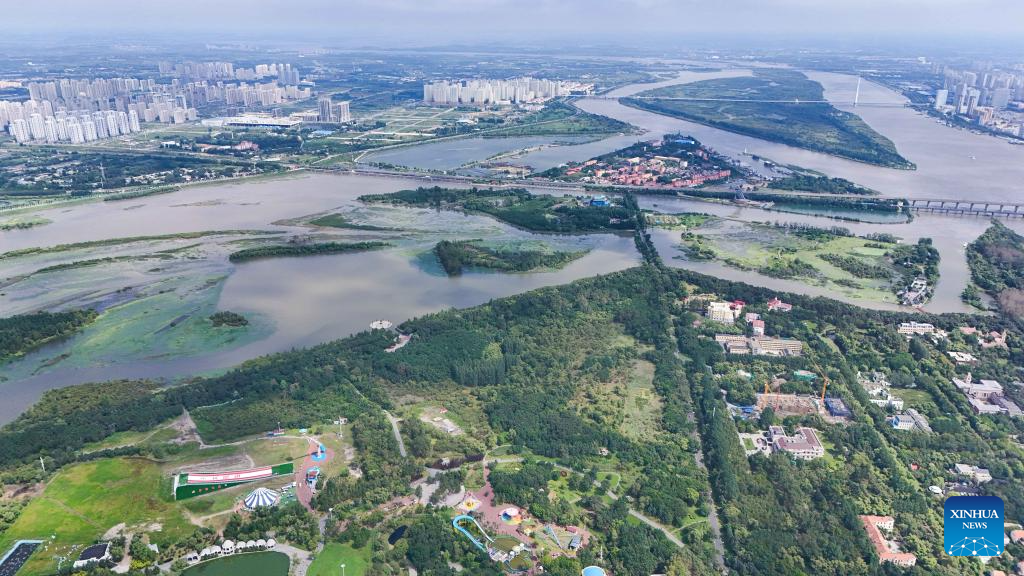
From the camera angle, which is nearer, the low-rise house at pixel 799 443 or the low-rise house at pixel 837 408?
the low-rise house at pixel 799 443

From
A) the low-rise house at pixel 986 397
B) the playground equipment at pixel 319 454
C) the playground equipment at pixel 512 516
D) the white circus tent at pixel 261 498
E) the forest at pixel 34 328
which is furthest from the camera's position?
the forest at pixel 34 328

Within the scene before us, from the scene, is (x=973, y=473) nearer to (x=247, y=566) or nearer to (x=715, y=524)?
(x=715, y=524)

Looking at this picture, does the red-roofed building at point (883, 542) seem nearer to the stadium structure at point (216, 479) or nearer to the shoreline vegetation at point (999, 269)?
the stadium structure at point (216, 479)

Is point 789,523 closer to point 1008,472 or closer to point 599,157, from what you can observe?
point 1008,472

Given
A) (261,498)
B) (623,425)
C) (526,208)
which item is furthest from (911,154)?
(261,498)

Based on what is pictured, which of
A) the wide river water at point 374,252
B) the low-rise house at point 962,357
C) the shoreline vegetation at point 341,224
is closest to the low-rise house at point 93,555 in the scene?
the wide river water at point 374,252

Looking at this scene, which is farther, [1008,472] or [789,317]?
[789,317]

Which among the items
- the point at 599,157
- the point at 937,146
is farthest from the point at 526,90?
the point at 937,146
